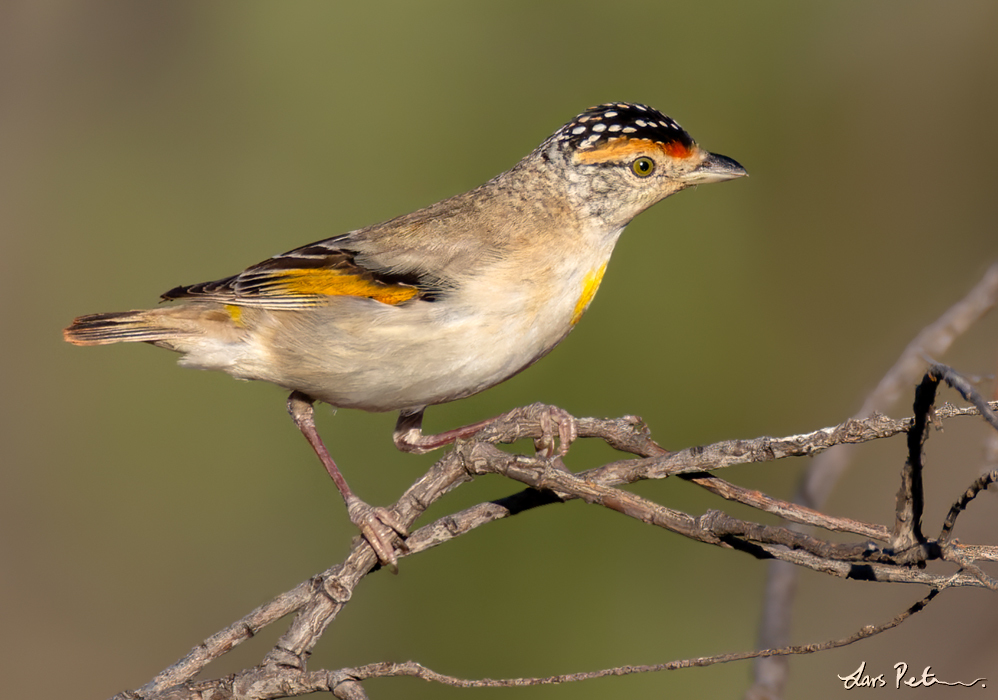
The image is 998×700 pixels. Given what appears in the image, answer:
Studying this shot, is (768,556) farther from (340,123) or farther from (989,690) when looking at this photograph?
(340,123)

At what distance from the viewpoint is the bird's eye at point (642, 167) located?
421cm

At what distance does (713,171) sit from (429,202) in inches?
123

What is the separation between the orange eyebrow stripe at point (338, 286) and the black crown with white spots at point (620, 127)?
3.96 ft

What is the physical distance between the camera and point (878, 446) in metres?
6.15

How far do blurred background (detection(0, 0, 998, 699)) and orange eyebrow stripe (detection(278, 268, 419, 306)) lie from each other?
2.04 metres

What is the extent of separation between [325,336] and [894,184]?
16.2ft

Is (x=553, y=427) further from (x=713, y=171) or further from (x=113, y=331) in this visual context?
(x=113, y=331)

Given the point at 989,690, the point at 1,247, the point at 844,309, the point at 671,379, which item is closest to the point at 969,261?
the point at 844,309

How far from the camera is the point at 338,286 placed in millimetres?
4090

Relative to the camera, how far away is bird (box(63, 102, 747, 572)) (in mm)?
3787

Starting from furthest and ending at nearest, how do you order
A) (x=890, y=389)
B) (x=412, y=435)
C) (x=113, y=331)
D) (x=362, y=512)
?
(x=412, y=435) → (x=113, y=331) → (x=362, y=512) → (x=890, y=389)
